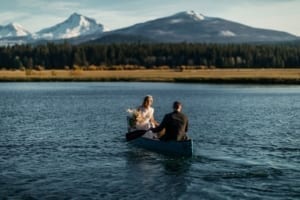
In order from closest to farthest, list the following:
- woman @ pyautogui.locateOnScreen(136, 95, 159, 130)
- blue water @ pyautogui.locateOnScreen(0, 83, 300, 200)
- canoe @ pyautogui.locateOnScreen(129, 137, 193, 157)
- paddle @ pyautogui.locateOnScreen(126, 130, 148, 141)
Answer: blue water @ pyautogui.locateOnScreen(0, 83, 300, 200)
canoe @ pyautogui.locateOnScreen(129, 137, 193, 157)
woman @ pyautogui.locateOnScreen(136, 95, 159, 130)
paddle @ pyautogui.locateOnScreen(126, 130, 148, 141)

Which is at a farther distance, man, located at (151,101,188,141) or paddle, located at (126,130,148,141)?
paddle, located at (126,130,148,141)

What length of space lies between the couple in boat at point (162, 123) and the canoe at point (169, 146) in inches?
13.3

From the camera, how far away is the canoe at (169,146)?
2935 cm

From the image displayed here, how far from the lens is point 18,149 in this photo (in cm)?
3309

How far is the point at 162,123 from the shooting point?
3005cm

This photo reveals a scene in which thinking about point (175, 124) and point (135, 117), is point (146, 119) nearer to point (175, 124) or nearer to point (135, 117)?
point (135, 117)

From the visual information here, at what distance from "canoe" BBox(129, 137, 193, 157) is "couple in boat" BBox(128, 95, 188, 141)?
13.3 inches

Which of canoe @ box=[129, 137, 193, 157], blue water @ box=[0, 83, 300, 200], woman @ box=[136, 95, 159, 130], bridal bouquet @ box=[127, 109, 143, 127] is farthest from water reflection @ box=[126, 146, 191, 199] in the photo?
bridal bouquet @ box=[127, 109, 143, 127]

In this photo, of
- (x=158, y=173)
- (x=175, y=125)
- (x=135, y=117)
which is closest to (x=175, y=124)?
(x=175, y=125)

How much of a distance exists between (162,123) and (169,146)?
137cm

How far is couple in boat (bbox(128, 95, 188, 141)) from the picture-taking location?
2975cm

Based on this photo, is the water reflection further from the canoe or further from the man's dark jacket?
the man's dark jacket

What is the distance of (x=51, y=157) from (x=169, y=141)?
665 centimetres

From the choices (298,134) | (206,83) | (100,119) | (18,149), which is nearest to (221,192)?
(18,149)
